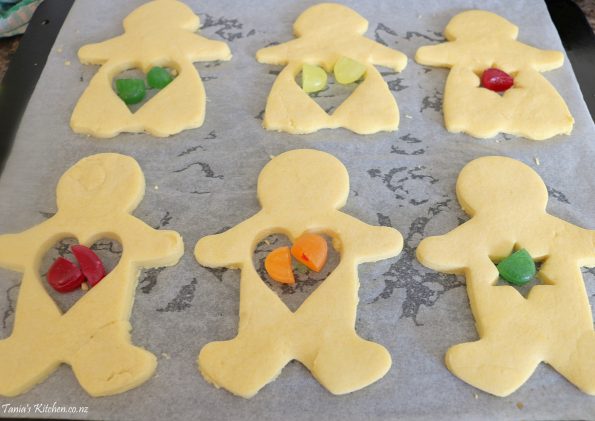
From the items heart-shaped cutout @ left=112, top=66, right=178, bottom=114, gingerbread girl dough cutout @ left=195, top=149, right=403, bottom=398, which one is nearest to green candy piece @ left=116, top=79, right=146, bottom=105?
heart-shaped cutout @ left=112, top=66, right=178, bottom=114

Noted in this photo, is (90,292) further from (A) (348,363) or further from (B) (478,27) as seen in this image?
(B) (478,27)

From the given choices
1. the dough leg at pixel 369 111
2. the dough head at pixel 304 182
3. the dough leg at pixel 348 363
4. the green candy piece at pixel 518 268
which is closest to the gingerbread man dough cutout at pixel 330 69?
the dough leg at pixel 369 111

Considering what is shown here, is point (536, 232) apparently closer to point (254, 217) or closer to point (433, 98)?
point (433, 98)

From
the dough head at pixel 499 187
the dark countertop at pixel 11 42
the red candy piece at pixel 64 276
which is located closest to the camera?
the red candy piece at pixel 64 276

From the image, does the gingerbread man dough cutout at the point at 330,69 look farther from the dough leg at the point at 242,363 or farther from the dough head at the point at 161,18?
the dough leg at the point at 242,363

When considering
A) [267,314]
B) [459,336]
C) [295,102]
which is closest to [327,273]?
[267,314]

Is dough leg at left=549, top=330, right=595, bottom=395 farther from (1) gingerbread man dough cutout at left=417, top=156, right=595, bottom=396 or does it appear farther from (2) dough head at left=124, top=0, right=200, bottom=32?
(2) dough head at left=124, top=0, right=200, bottom=32
